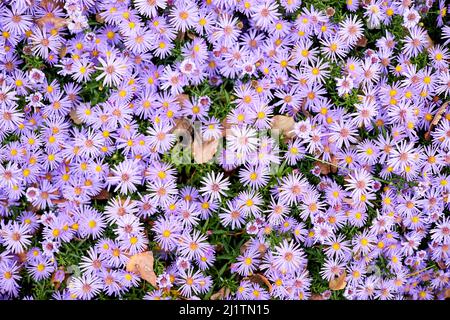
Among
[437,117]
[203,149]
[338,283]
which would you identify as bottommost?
[338,283]

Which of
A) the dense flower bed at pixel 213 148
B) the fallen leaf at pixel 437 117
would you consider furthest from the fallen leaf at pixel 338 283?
the fallen leaf at pixel 437 117

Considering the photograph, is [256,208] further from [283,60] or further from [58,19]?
[58,19]

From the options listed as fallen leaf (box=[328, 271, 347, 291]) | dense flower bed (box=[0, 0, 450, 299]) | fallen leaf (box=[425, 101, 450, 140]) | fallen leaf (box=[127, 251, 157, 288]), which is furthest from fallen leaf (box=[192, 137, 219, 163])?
fallen leaf (box=[425, 101, 450, 140])

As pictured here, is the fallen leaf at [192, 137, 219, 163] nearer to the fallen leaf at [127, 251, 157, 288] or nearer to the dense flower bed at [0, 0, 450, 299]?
the dense flower bed at [0, 0, 450, 299]

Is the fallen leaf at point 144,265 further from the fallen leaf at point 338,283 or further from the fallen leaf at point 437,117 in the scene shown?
the fallen leaf at point 437,117

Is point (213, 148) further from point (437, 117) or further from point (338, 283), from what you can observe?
point (437, 117)

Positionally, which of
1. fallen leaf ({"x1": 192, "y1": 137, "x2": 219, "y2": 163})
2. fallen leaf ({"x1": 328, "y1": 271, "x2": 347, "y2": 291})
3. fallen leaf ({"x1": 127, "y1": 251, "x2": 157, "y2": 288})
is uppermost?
fallen leaf ({"x1": 192, "y1": 137, "x2": 219, "y2": 163})

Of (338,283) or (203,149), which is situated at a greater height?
(203,149)

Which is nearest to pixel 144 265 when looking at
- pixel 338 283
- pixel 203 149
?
pixel 203 149
